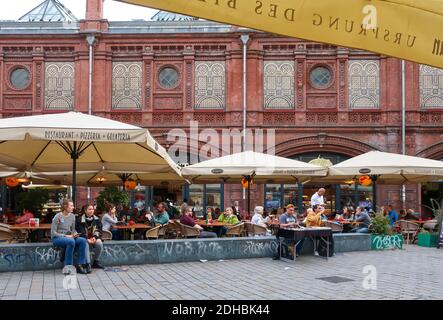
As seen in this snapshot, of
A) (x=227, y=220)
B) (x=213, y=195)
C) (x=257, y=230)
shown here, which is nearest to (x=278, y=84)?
(x=213, y=195)

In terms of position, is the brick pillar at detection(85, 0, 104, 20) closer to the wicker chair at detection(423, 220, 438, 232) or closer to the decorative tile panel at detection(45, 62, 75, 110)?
the decorative tile panel at detection(45, 62, 75, 110)

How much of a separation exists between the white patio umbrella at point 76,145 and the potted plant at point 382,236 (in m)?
5.79

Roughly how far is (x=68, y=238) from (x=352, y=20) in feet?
28.0

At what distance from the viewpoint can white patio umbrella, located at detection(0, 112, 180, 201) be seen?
362 inches

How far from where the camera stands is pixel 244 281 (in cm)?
858

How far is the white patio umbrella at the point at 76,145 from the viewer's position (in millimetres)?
9188

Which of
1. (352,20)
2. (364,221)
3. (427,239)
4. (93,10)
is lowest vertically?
(427,239)

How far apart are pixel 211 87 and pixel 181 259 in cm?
1605

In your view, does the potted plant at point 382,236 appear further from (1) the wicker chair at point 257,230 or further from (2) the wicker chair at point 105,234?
(2) the wicker chair at point 105,234

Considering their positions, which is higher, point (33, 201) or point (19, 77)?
point (19, 77)

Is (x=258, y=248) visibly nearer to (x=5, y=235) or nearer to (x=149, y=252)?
(x=149, y=252)

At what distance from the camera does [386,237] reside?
13641 millimetres
